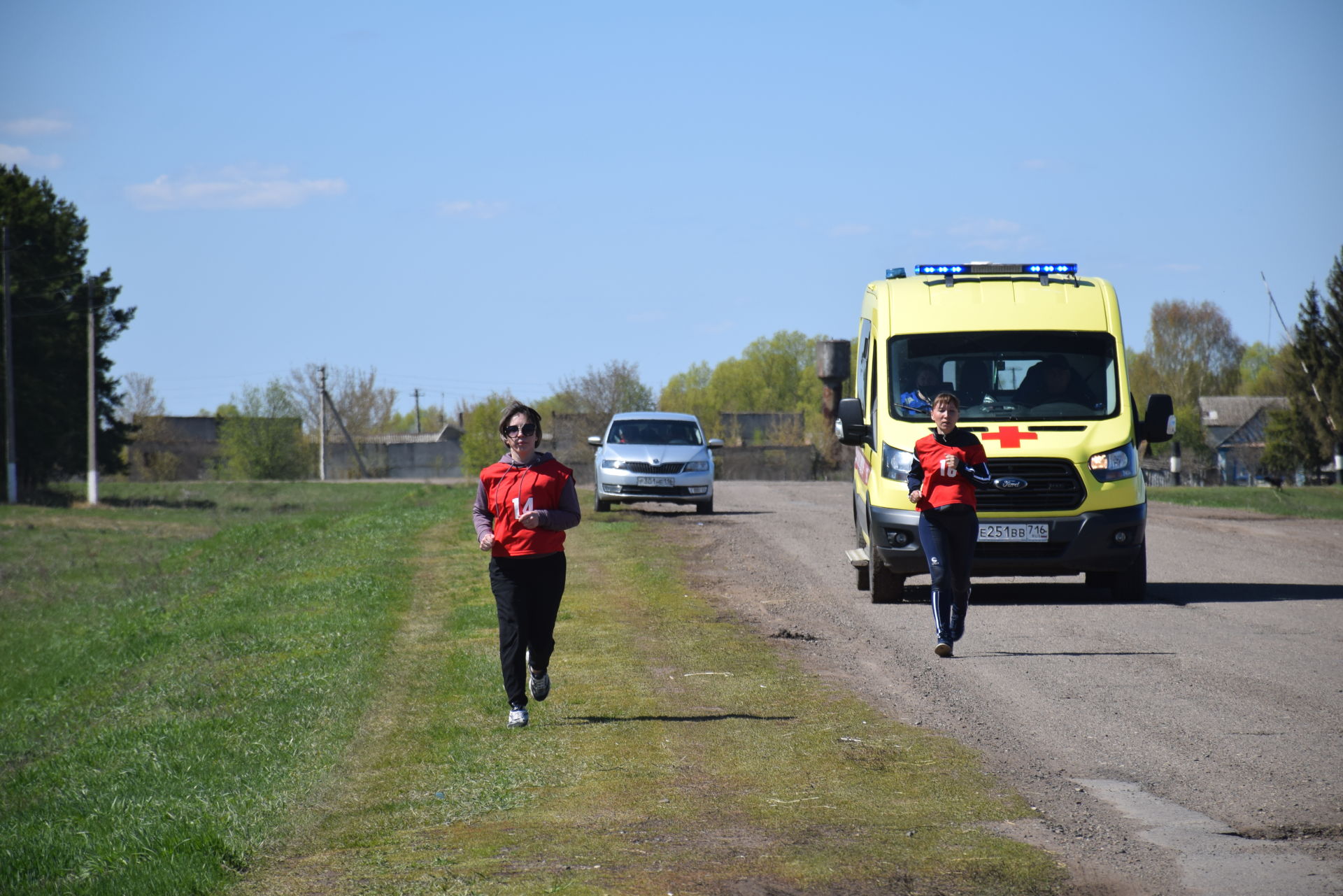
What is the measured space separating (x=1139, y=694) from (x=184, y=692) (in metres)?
8.17

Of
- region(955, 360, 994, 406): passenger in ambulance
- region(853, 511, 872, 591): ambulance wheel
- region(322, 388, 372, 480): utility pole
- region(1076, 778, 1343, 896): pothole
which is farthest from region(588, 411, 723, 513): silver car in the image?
region(322, 388, 372, 480): utility pole

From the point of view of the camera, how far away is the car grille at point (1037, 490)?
39.1ft

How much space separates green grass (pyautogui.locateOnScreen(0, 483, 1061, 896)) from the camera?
5.20 m

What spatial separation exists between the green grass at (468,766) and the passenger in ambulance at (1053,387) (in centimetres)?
353

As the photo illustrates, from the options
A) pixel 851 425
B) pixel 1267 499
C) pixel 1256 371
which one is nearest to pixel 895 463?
pixel 851 425

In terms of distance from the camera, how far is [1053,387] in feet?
41.3

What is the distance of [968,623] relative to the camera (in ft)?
37.7

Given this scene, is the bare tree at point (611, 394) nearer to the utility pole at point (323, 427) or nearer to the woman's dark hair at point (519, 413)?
the utility pole at point (323, 427)

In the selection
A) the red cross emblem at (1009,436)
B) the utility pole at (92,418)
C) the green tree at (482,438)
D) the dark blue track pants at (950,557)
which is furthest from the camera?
the green tree at (482,438)

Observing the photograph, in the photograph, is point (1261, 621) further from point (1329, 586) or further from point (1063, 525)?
point (1329, 586)

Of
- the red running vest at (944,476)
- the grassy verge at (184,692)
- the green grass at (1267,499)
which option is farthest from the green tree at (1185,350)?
Result: the red running vest at (944,476)

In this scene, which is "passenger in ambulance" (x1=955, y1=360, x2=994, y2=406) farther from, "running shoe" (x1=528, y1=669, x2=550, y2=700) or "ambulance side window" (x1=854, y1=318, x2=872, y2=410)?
"running shoe" (x1=528, y1=669, x2=550, y2=700)

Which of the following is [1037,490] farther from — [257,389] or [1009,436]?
[257,389]

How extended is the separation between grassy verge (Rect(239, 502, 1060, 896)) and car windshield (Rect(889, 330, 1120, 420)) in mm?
3532
